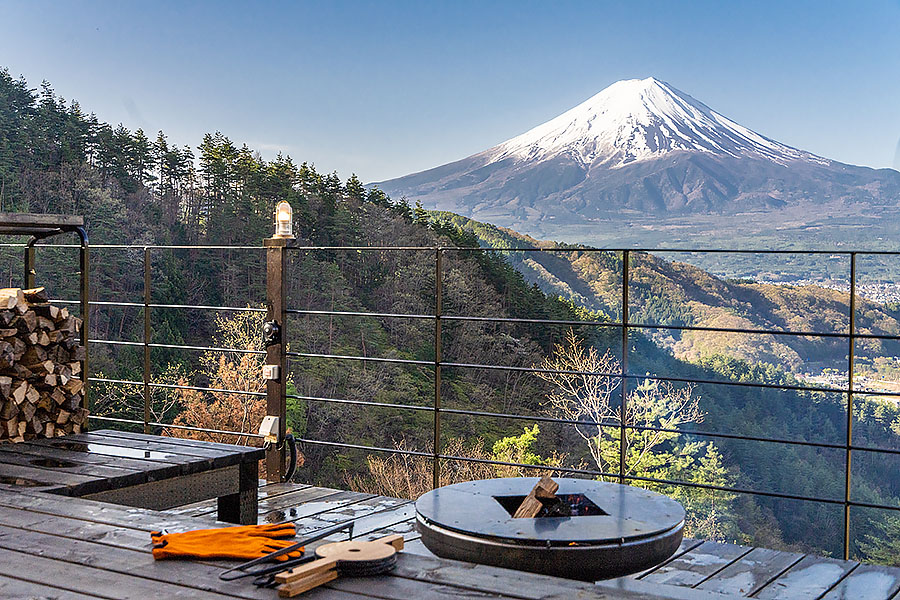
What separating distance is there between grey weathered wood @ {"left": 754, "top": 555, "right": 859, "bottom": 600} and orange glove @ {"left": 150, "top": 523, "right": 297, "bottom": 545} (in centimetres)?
139

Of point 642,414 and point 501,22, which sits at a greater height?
point 501,22

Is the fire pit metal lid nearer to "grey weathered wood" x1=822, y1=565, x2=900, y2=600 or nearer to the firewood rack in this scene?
"grey weathered wood" x1=822, y1=565, x2=900, y2=600

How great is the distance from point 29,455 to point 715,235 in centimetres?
1880

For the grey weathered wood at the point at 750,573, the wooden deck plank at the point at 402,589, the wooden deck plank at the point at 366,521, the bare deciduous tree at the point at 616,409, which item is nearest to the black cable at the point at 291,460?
the wooden deck plank at the point at 366,521

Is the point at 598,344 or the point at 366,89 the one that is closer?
the point at 598,344

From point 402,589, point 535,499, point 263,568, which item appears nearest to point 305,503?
point 535,499

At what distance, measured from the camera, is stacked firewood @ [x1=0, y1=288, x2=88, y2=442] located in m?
2.87

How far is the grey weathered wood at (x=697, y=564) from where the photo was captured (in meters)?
2.51

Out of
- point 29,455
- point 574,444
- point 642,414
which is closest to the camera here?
point 29,455

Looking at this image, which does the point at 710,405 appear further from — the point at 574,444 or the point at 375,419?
the point at 375,419

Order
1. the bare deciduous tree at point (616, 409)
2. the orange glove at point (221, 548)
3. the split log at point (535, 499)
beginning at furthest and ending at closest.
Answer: the bare deciduous tree at point (616, 409)
the split log at point (535, 499)
the orange glove at point (221, 548)

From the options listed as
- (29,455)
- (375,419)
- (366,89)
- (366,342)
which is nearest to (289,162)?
(366,89)

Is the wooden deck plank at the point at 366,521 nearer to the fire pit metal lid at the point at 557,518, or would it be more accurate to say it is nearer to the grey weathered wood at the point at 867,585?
the fire pit metal lid at the point at 557,518

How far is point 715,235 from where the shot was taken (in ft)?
65.1
